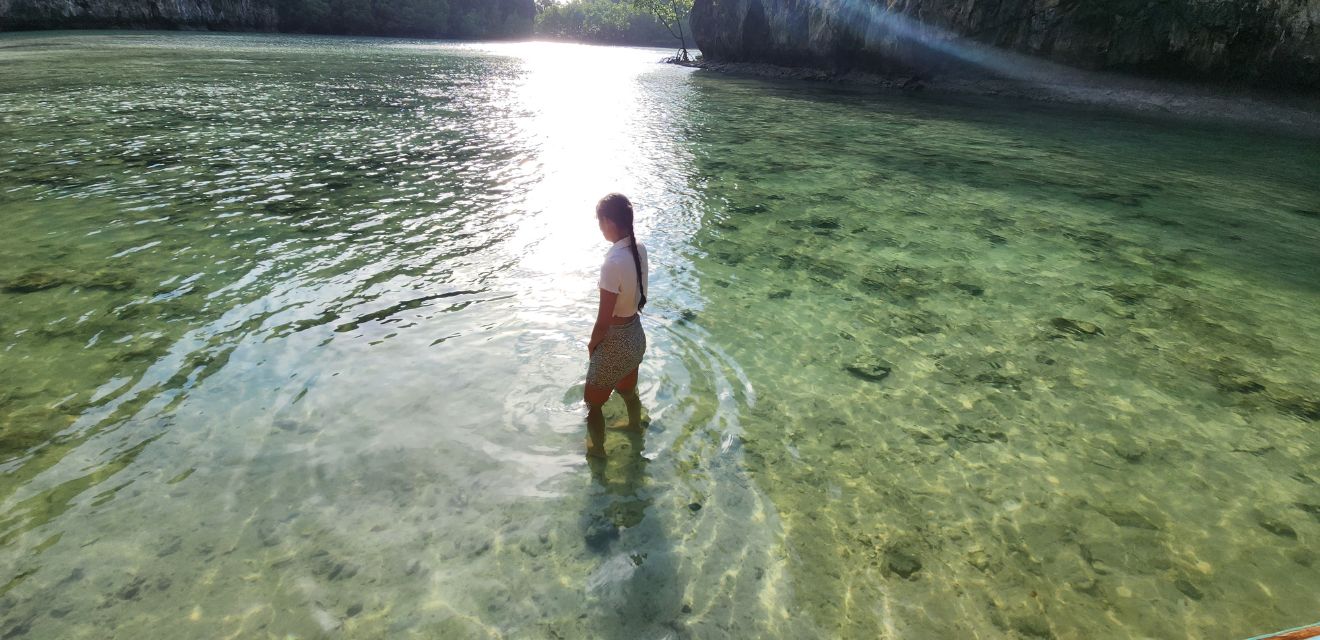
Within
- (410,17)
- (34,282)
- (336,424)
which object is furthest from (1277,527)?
(410,17)

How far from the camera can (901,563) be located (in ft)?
12.5

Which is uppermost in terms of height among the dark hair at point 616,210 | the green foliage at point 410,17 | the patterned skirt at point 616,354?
the green foliage at point 410,17

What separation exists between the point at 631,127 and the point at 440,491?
59.3 feet

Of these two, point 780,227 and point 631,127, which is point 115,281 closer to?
point 780,227

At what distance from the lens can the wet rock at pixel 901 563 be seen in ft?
12.3

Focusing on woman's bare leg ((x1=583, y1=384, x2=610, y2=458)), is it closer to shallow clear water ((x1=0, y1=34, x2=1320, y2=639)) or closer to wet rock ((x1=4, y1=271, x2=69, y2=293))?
shallow clear water ((x1=0, y1=34, x2=1320, y2=639))

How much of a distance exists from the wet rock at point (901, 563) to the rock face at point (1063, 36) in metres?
31.6

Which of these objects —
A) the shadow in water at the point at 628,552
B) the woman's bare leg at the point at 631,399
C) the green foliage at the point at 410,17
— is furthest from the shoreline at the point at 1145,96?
the green foliage at the point at 410,17

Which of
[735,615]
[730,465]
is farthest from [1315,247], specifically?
[735,615]

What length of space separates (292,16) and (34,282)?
320 ft

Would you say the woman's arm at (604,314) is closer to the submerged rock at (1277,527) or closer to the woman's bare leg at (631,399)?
the woman's bare leg at (631,399)

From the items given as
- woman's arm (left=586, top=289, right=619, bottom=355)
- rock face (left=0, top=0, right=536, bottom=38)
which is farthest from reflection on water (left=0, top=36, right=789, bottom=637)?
rock face (left=0, top=0, right=536, bottom=38)

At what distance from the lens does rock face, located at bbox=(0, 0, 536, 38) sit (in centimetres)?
6169

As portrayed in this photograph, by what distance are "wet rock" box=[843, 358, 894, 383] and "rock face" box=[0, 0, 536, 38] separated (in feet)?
282
